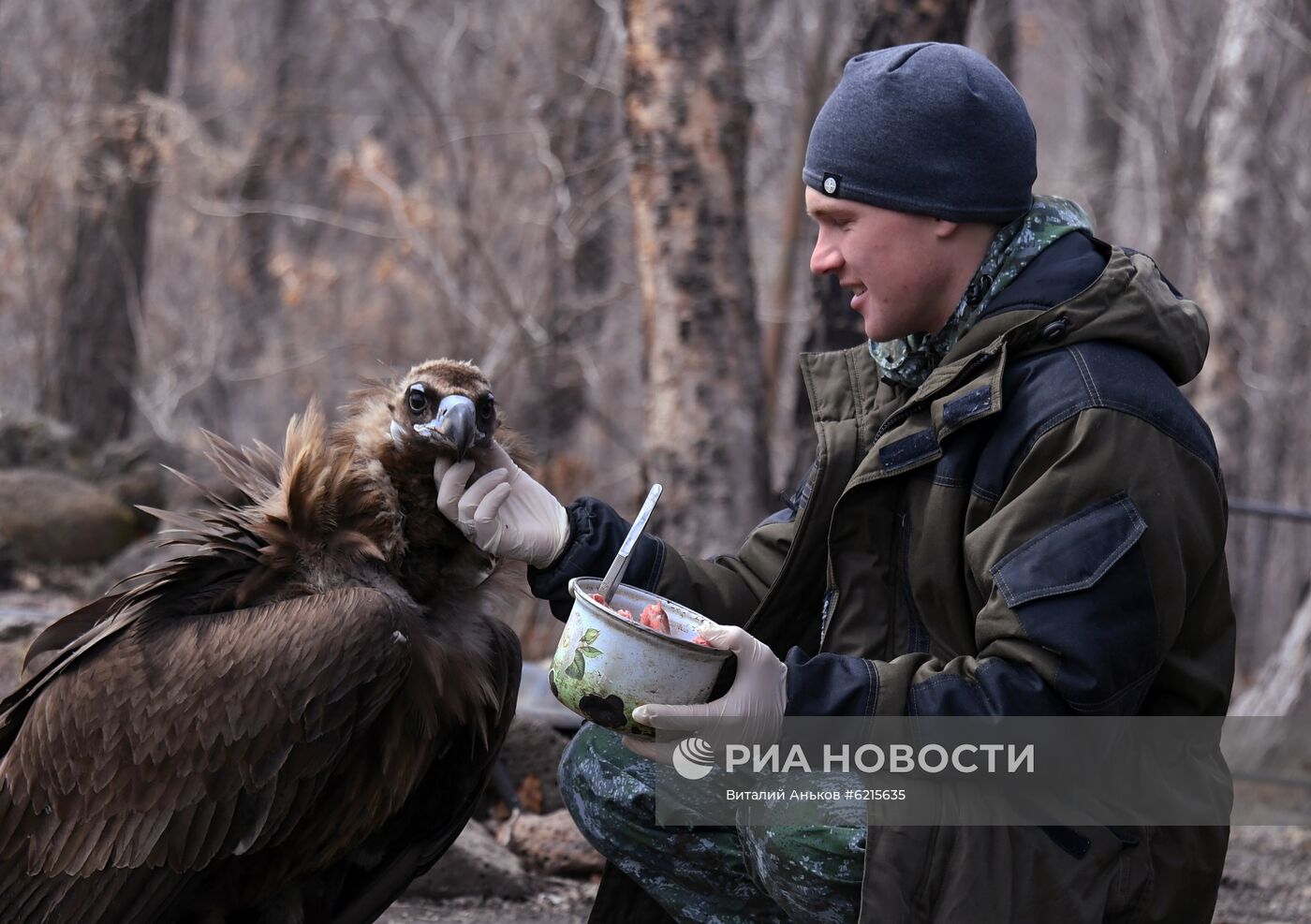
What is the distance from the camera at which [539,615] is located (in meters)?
7.29

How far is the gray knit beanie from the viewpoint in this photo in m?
2.76

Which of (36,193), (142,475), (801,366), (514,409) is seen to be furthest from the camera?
(36,193)

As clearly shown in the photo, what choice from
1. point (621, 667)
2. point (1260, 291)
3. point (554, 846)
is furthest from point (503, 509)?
point (1260, 291)

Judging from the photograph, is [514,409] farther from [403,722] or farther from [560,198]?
[403,722]

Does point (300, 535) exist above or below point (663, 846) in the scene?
above

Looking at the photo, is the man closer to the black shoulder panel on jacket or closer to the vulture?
the black shoulder panel on jacket

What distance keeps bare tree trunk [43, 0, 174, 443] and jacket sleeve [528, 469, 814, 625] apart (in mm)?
8307

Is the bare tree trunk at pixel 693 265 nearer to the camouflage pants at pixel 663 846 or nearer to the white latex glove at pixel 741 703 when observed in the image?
the camouflage pants at pixel 663 846

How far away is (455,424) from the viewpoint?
9.96 ft

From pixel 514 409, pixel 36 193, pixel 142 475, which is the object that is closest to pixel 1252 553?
pixel 514 409

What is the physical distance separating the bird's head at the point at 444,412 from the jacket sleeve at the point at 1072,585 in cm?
86

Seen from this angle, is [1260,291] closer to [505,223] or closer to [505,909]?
[505,223]

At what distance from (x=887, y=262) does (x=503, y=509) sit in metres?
0.94

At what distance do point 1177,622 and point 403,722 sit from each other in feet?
4.97
